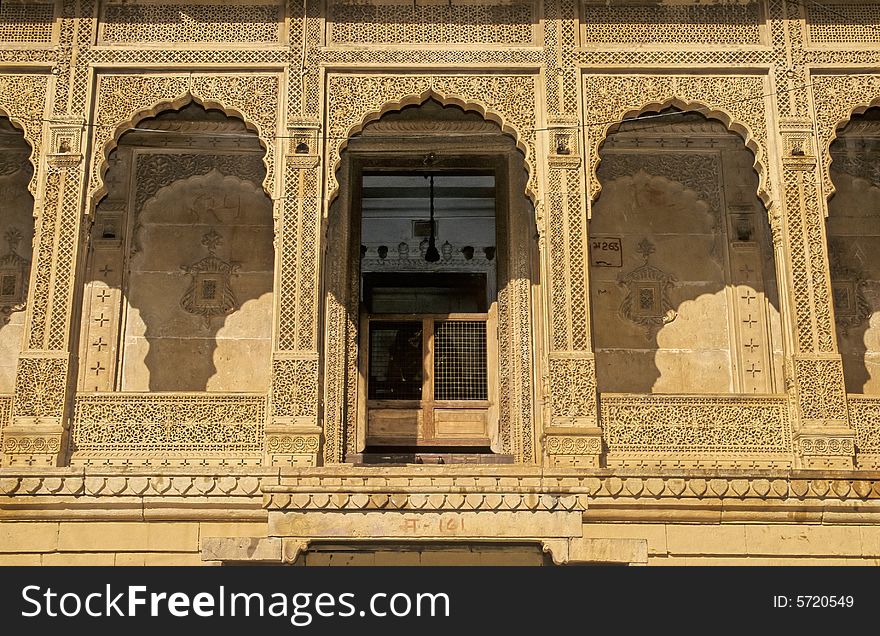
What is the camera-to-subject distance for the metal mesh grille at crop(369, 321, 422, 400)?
47.9 feet

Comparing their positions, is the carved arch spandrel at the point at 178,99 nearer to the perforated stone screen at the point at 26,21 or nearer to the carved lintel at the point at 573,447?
the perforated stone screen at the point at 26,21

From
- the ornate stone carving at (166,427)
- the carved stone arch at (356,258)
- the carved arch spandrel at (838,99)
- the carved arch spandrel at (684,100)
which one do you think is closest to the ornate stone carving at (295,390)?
the ornate stone carving at (166,427)

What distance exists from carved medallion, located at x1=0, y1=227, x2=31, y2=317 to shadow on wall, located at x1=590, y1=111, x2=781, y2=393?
6868mm

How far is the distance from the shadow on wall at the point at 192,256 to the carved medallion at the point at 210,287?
0.01 meters

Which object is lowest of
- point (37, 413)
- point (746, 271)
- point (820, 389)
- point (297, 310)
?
point (37, 413)

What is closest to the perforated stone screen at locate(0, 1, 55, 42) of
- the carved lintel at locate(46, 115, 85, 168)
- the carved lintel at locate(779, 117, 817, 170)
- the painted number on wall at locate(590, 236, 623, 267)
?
the carved lintel at locate(46, 115, 85, 168)

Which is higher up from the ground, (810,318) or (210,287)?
(210,287)

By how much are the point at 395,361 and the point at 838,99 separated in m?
5.94

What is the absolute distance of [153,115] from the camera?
493 inches

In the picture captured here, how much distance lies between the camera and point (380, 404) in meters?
14.4

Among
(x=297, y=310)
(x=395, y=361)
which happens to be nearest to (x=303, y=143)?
(x=297, y=310)

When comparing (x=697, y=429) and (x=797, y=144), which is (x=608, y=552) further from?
(x=797, y=144)
